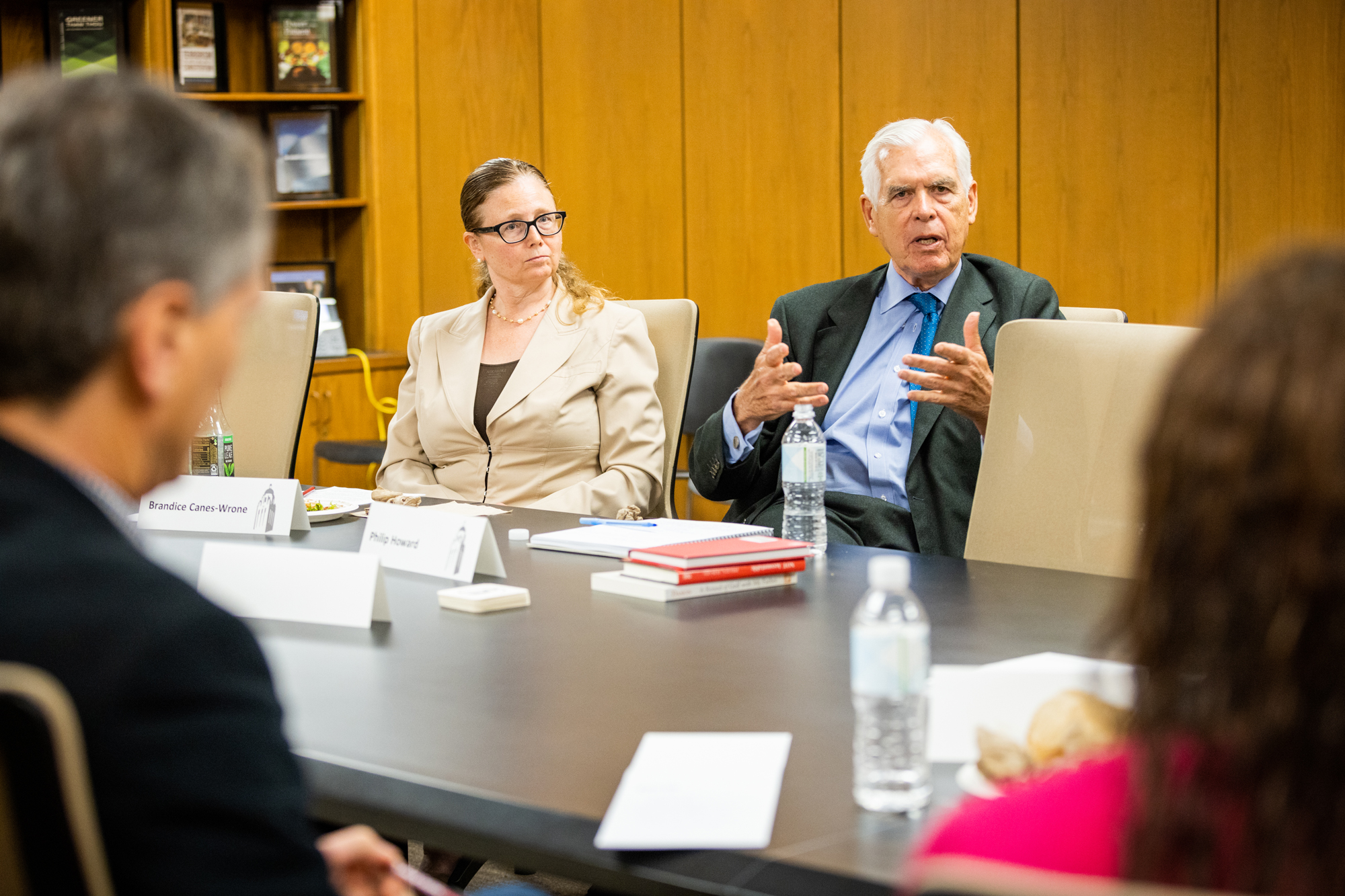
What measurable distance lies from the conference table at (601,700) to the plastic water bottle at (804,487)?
8.2 inches

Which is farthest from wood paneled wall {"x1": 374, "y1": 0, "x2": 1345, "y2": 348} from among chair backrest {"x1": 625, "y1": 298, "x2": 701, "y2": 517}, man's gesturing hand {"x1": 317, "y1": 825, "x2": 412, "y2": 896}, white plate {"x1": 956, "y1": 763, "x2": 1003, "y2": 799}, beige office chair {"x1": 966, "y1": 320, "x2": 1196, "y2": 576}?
man's gesturing hand {"x1": 317, "y1": 825, "x2": 412, "y2": 896}

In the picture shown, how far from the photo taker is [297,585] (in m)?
1.67

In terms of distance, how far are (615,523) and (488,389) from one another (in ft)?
3.58

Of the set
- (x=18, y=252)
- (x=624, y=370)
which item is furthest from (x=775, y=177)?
(x=18, y=252)

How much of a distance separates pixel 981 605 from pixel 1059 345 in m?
0.71

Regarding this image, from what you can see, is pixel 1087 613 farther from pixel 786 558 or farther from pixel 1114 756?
pixel 1114 756

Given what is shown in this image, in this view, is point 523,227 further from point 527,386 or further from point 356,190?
point 356,190

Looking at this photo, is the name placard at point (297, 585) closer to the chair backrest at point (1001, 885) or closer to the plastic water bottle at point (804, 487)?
the plastic water bottle at point (804, 487)

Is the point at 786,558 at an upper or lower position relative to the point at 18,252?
lower

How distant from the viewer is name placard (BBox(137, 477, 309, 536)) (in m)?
2.32

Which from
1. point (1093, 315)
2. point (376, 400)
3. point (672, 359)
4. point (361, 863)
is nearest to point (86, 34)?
point (376, 400)

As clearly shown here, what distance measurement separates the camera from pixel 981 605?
167cm

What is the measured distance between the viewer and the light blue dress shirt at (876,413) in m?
2.84

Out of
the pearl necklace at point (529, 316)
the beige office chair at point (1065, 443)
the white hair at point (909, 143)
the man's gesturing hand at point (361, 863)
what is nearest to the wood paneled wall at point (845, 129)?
the white hair at point (909, 143)
